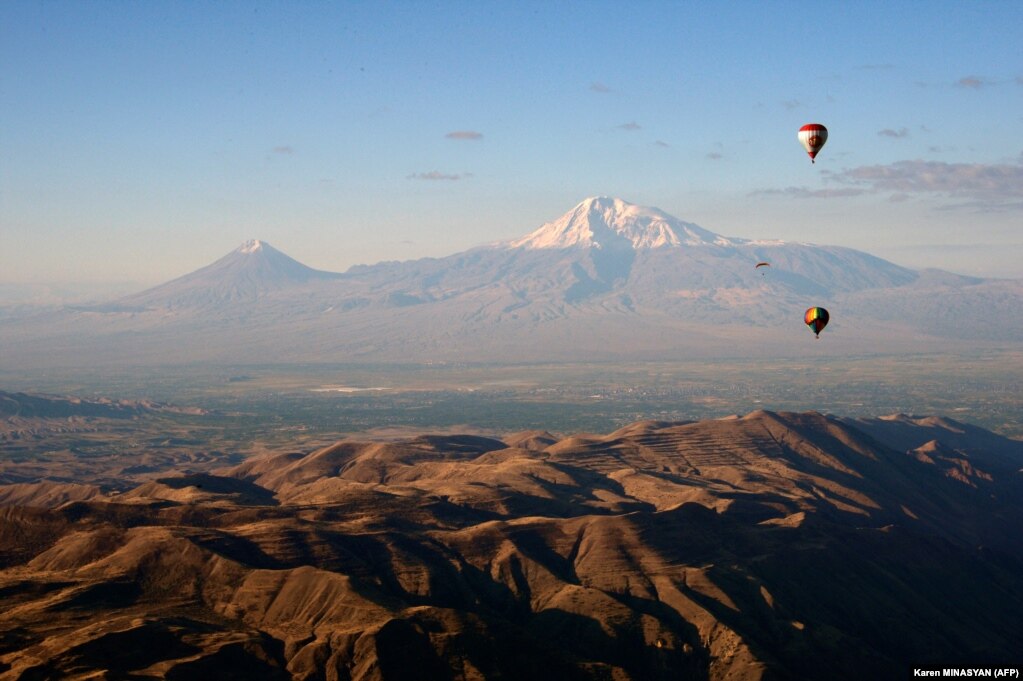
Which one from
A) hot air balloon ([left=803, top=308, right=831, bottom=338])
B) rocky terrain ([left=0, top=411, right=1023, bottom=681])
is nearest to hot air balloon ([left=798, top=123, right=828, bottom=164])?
hot air balloon ([left=803, top=308, right=831, bottom=338])

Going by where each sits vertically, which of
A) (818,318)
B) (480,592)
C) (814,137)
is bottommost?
(480,592)

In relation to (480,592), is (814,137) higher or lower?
higher

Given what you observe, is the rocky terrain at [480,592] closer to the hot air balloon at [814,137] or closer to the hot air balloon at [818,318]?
the hot air balloon at [818,318]

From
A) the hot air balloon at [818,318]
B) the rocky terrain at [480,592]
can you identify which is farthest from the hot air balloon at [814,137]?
the rocky terrain at [480,592]

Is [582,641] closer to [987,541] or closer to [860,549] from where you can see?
[860,549]

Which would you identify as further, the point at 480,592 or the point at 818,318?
the point at 818,318

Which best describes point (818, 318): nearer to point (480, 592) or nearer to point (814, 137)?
point (814, 137)

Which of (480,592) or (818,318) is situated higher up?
(818,318)

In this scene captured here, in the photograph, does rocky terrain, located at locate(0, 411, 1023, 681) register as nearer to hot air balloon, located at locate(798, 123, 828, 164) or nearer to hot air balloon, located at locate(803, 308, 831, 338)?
hot air balloon, located at locate(803, 308, 831, 338)

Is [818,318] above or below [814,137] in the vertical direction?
below

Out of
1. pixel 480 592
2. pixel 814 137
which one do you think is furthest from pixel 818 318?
pixel 480 592
